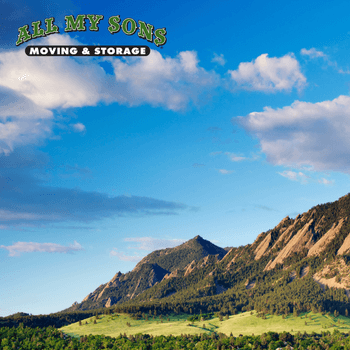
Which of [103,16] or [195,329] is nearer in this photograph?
[103,16]

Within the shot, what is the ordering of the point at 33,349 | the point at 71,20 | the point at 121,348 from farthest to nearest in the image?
the point at 121,348 → the point at 33,349 → the point at 71,20

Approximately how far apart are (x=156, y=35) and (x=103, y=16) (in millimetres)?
16621

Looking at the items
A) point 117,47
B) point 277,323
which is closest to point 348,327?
A: point 277,323

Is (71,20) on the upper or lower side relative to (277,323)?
upper

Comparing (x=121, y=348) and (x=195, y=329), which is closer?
(x=121, y=348)

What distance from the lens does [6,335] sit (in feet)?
443

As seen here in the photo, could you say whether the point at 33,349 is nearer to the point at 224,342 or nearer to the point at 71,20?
the point at 224,342

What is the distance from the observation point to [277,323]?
194m

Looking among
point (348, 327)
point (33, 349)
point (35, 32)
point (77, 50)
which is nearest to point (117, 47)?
point (77, 50)

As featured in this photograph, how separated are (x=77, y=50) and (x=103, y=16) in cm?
1792

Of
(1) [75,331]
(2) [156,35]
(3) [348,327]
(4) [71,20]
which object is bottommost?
(3) [348,327]

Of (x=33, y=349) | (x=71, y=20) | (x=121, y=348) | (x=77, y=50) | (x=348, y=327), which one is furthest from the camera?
(x=348, y=327)

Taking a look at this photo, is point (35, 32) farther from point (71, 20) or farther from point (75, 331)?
point (75, 331)

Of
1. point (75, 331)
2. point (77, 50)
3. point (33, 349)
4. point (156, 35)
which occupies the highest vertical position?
point (156, 35)
